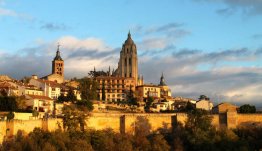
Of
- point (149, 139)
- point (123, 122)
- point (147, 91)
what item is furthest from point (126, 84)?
point (149, 139)

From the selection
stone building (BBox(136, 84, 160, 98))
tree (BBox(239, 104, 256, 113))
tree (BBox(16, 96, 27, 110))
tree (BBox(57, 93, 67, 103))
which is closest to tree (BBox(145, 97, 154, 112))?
stone building (BBox(136, 84, 160, 98))

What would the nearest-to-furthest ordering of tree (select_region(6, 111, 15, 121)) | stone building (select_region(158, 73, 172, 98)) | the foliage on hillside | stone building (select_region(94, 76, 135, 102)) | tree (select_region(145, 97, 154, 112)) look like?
the foliage on hillside < tree (select_region(6, 111, 15, 121)) < tree (select_region(145, 97, 154, 112)) < stone building (select_region(94, 76, 135, 102)) < stone building (select_region(158, 73, 172, 98))

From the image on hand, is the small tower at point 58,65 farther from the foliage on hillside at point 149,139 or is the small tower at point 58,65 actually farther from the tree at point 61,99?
the foliage on hillside at point 149,139

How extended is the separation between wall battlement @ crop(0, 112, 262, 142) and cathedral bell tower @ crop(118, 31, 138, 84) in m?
40.2

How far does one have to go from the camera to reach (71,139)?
42312 mm

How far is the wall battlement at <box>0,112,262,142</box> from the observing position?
3966 centimetres

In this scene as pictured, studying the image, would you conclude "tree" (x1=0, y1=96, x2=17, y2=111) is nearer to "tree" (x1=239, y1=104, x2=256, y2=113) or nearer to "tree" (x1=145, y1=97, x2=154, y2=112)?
"tree" (x1=145, y1=97, x2=154, y2=112)

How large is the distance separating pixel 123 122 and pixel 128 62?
4491cm

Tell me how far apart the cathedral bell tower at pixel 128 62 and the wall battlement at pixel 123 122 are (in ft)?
132

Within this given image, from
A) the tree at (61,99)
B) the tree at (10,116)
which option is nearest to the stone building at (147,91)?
the tree at (61,99)

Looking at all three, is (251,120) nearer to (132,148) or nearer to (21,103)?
(132,148)

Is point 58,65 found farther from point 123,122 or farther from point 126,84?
point 123,122

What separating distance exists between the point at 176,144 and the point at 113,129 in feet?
21.7

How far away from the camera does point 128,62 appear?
9438 centimetres
